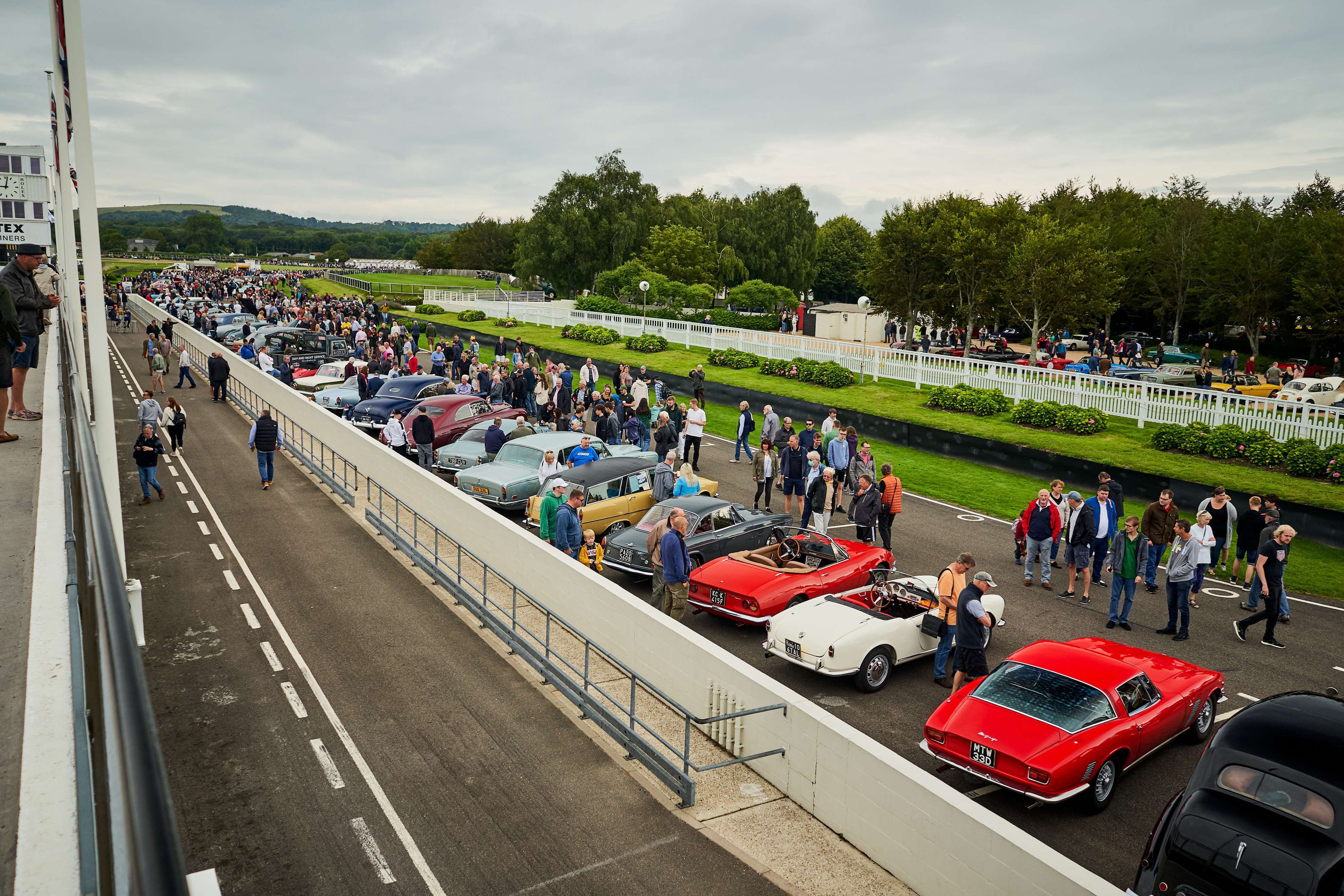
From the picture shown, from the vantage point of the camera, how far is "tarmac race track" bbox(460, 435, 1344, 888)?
8.80 m

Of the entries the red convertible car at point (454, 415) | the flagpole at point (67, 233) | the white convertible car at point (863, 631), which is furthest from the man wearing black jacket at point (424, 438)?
the white convertible car at point (863, 631)

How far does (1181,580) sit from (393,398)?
20.2 m

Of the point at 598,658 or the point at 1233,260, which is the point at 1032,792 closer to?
the point at 598,658

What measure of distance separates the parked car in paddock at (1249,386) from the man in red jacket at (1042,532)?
73.4 feet

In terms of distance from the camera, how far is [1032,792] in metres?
8.45

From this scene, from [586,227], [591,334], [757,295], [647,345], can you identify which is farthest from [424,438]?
[586,227]

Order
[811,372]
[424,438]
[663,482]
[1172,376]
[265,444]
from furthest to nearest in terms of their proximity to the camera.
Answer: [1172,376] < [811,372] < [424,438] < [265,444] < [663,482]

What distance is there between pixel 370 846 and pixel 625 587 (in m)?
7.09

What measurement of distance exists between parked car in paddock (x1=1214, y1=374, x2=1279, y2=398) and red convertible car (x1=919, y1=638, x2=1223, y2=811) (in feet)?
90.0

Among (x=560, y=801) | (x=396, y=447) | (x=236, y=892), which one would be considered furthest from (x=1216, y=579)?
(x=396, y=447)

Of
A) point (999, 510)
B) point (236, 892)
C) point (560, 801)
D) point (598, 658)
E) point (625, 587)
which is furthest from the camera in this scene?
point (999, 510)

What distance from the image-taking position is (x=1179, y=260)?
56.0 m

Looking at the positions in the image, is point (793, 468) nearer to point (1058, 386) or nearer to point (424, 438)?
point (424, 438)

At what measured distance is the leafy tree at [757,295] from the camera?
6069 centimetres
